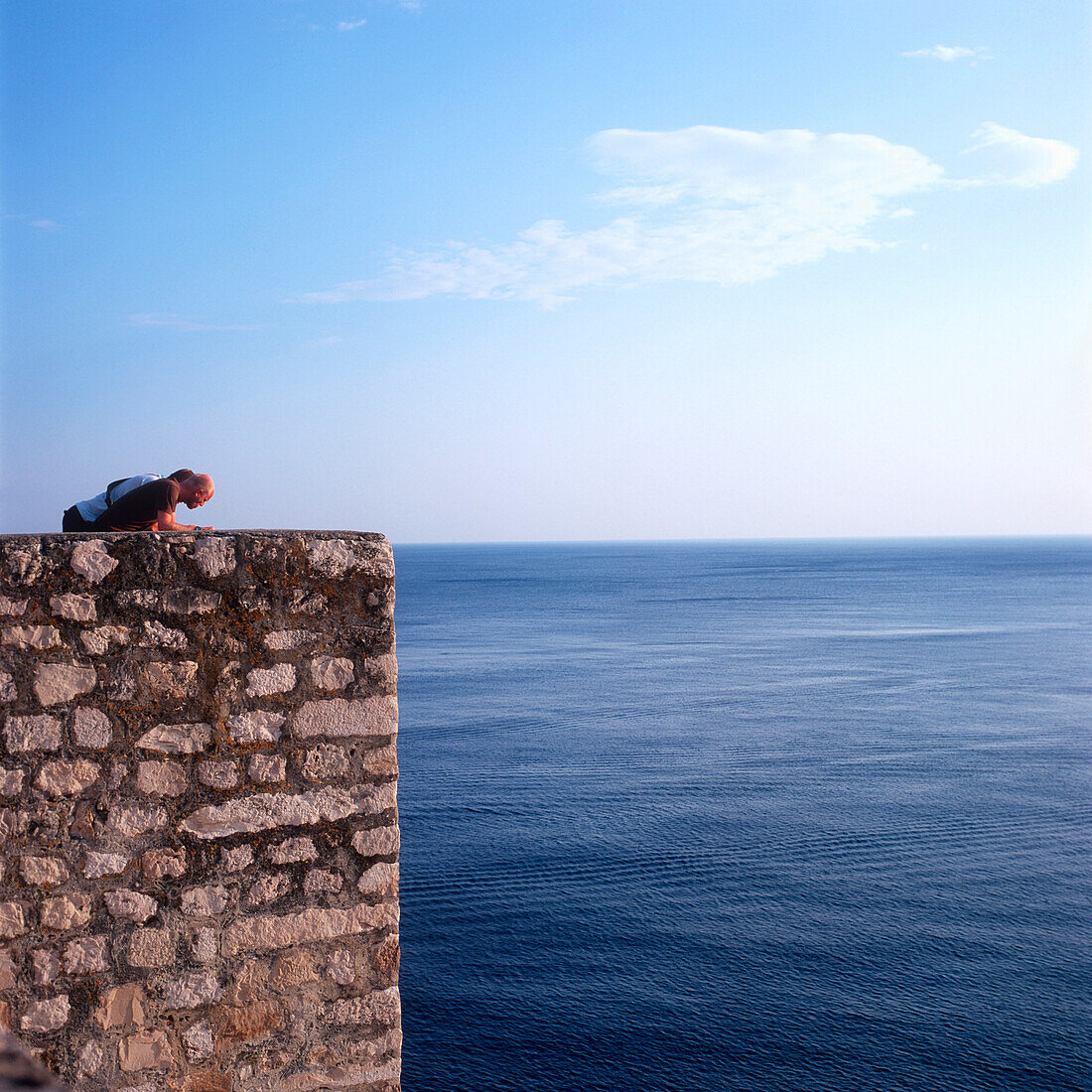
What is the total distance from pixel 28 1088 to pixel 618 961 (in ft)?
61.8

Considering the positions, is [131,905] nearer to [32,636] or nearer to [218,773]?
[218,773]

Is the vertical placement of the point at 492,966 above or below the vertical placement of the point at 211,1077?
below

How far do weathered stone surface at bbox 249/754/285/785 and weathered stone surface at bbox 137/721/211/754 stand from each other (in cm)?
20

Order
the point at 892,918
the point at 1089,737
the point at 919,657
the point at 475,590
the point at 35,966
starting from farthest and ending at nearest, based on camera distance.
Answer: the point at 475,590 < the point at 919,657 < the point at 1089,737 < the point at 892,918 < the point at 35,966

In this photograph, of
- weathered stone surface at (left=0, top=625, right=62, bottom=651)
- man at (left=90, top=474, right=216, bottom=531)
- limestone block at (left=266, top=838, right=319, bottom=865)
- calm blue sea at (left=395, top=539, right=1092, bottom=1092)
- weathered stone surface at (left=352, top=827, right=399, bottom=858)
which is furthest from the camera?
calm blue sea at (left=395, top=539, right=1092, bottom=1092)

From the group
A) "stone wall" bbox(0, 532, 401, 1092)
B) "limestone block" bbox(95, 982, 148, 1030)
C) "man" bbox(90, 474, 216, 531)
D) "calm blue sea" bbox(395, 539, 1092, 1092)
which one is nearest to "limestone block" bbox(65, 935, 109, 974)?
"stone wall" bbox(0, 532, 401, 1092)

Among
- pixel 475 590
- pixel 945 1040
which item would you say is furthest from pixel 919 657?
pixel 475 590

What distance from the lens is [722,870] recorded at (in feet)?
73.0

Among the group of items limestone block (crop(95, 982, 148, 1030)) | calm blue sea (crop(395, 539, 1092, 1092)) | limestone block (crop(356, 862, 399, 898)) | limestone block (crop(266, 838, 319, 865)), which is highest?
limestone block (crop(266, 838, 319, 865))

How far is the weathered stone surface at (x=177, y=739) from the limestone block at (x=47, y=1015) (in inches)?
36.8

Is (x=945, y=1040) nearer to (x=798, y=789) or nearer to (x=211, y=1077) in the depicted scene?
(x=798, y=789)

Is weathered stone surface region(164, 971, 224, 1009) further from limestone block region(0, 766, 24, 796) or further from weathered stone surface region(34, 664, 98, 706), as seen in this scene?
weathered stone surface region(34, 664, 98, 706)

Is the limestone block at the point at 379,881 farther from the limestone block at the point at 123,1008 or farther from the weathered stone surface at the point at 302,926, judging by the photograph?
the limestone block at the point at 123,1008

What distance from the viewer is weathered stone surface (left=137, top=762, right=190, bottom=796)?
348 centimetres
